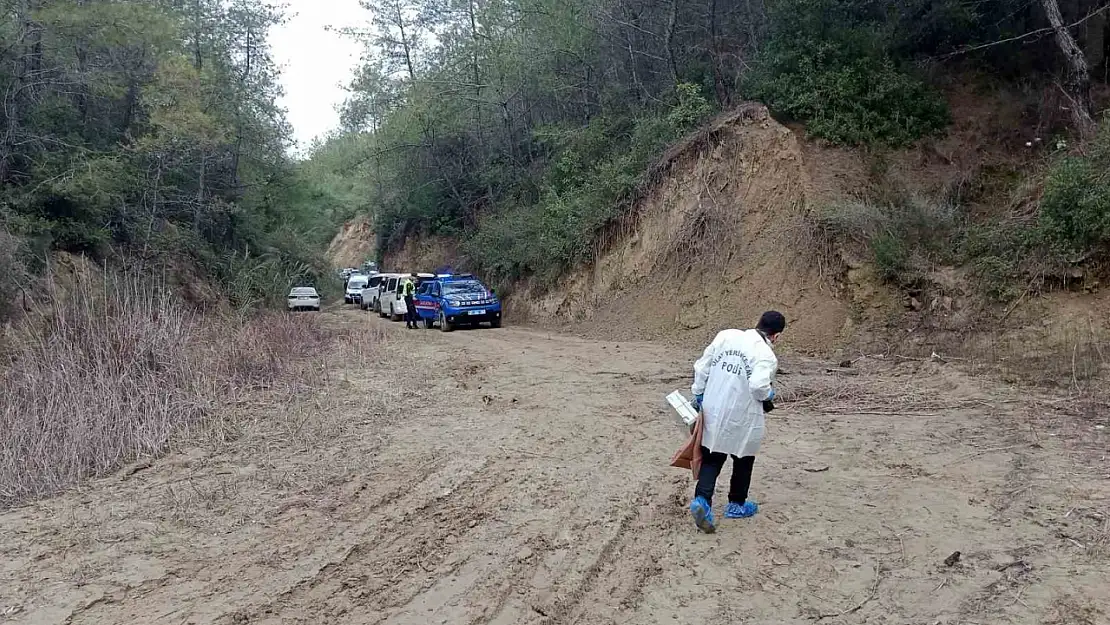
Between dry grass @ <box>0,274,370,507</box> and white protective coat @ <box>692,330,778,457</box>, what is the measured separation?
5511 millimetres

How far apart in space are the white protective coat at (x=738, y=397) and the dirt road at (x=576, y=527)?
647 millimetres

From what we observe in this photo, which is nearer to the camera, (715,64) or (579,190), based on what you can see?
(715,64)

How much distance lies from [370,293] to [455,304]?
13114mm

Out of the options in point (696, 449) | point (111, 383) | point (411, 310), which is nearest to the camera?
point (696, 449)

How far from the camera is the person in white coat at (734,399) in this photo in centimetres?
532

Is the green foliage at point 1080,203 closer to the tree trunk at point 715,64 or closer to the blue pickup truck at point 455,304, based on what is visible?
the tree trunk at point 715,64

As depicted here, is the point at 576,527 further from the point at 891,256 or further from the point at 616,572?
the point at 891,256

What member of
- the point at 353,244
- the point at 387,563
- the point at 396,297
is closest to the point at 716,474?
the point at 387,563

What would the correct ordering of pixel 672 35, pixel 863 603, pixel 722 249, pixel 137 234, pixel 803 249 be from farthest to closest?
pixel 137 234 < pixel 672 35 < pixel 722 249 < pixel 803 249 < pixel 863 603

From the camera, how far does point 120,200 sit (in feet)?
64.6

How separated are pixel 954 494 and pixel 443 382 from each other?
7908 millimetres

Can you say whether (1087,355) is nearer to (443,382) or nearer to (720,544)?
(720,544)

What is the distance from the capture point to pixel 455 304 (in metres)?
22.5

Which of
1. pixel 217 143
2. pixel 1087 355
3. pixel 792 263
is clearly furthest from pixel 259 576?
pixel 217 143
